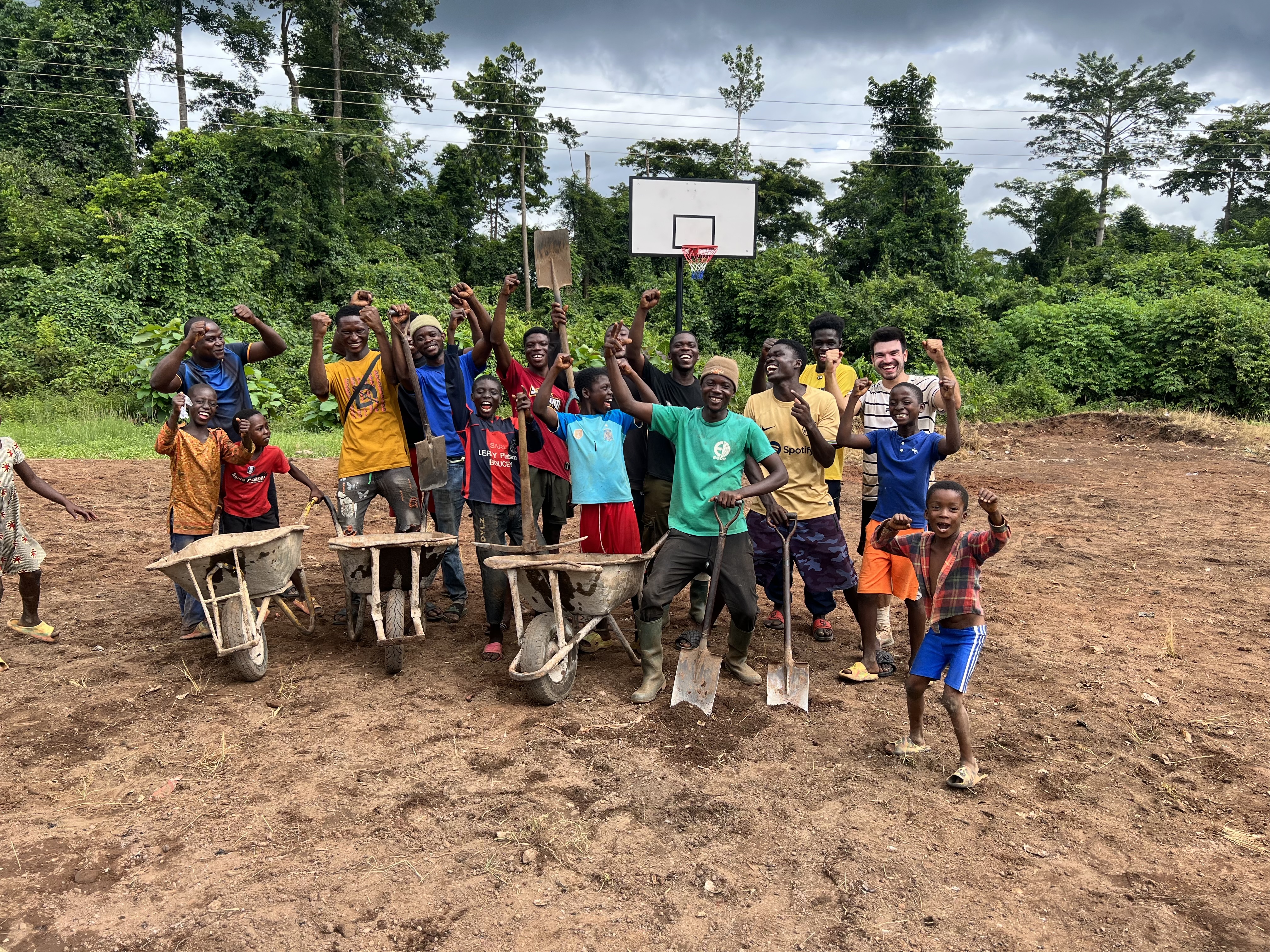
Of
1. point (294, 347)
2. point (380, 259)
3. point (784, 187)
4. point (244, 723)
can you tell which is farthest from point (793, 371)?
point (784, 187)

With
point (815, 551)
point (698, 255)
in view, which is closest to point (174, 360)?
point (815, 551)

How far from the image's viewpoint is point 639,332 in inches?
190

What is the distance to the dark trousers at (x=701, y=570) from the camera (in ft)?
13.9

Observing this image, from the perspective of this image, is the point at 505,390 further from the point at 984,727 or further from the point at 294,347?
the point at 294,347

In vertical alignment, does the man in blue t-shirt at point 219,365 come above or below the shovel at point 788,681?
above

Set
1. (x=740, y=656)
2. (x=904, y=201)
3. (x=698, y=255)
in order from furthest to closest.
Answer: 1. (x=904, y=201)
2. (x=698, y=255)
3. (x=740, y=656)

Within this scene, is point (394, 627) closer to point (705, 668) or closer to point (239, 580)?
point (239, 580)

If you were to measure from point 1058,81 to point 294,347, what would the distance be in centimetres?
3450

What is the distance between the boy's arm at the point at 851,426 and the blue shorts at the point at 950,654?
1.23 metres

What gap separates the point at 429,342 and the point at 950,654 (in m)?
3.51

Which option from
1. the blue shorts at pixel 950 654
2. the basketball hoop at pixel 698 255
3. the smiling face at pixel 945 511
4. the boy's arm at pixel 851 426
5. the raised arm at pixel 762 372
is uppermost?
the basketball hoop at pixel 698 255

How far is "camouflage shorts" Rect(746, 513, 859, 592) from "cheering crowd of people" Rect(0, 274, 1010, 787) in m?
0.01

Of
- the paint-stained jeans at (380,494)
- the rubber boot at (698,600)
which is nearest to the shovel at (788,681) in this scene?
the rubber boot at (698,600)

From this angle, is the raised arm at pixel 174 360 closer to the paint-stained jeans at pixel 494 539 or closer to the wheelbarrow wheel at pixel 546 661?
the paint-stained jeans at pixel 494 539
